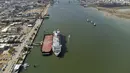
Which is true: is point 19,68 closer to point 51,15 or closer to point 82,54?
point 82,54

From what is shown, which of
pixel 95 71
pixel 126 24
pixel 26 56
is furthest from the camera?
pixel 126 24

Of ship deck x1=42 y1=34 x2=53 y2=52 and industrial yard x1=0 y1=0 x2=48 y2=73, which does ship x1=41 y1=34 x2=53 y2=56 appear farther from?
industrial yard x1=0 y1=0 x2=48 y2=73

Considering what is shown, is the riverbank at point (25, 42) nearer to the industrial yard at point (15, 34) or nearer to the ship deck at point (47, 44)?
the industrial yard at point (15, 34)

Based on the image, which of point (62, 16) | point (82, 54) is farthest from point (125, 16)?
point (82, 54)

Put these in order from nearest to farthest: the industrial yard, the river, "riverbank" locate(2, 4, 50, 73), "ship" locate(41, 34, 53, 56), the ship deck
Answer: "riverbank" locate(2, 4, 50, 73) → the river → the industrial yard → "ship" locate(41, 34, 53, 56) → the ship deck

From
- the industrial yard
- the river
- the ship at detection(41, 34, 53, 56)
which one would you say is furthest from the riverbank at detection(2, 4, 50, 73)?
the ship at detection(41, 34, 53, 56)

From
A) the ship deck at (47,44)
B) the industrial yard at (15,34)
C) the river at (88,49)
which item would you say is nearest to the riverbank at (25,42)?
the industrial yard at (15,34)
